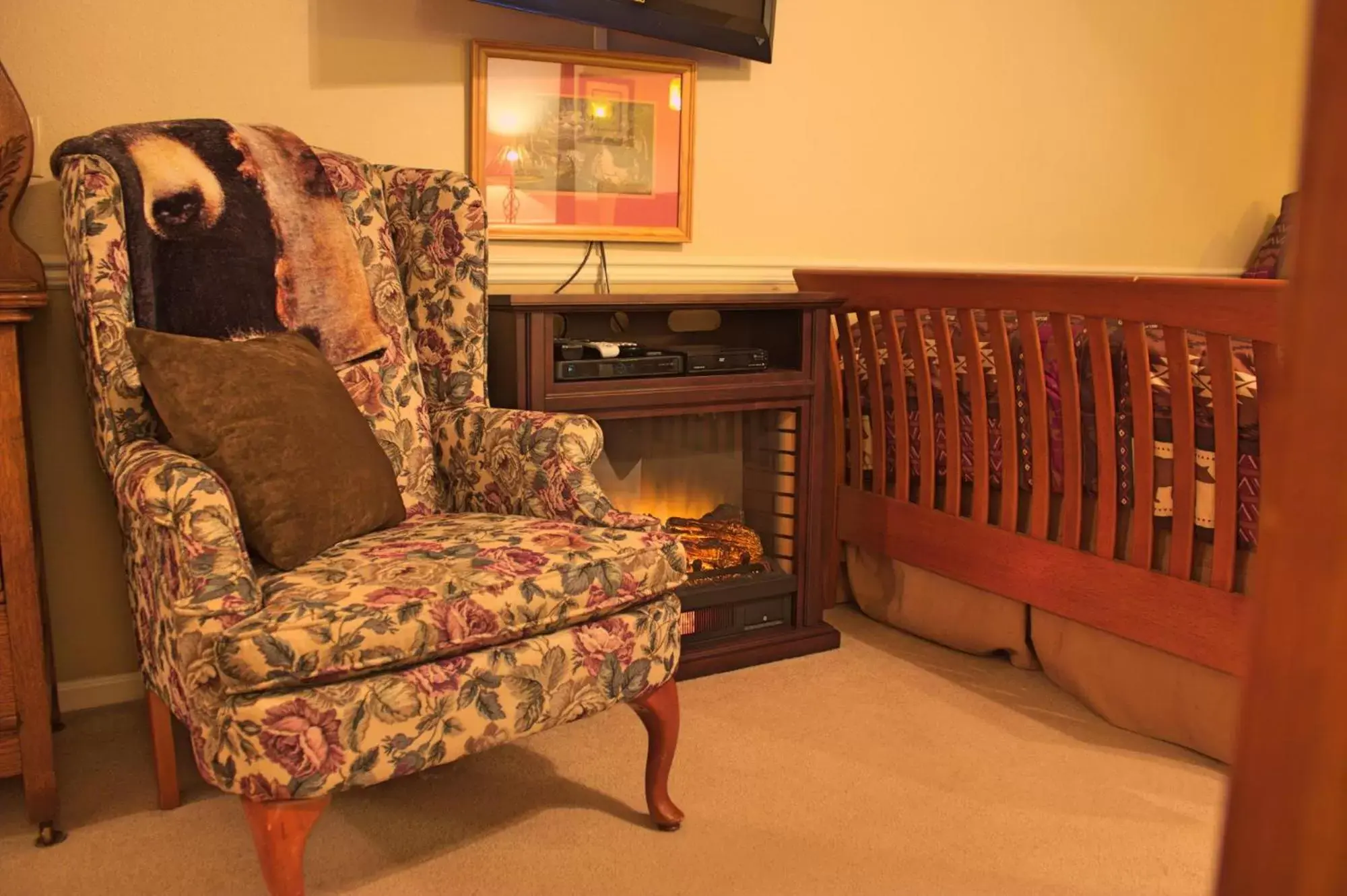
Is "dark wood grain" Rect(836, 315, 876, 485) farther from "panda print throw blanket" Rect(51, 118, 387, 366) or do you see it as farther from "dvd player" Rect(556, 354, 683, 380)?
"panda print throw blanket" Rect(51, 118, 387, 366)

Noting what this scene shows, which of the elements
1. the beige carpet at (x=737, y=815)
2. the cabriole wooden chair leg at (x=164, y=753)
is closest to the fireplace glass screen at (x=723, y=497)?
the beige carpet at (x=737, y=815)

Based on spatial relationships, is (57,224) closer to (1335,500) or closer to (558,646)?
(558,646)

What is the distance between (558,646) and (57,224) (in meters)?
1.40

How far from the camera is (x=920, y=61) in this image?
129 inches

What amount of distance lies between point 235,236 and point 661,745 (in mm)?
1160

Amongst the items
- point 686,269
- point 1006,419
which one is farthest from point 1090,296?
point 686,269

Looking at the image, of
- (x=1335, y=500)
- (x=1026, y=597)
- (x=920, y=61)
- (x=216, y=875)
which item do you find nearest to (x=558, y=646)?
(x=216, y=875)

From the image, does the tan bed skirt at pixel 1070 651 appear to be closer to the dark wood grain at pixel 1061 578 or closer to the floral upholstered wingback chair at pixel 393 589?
the dark wood grain at pixel 1061 578

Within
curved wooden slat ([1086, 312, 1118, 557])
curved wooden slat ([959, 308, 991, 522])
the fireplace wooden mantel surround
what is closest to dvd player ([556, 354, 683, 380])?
the fireplace wooden mantel surround

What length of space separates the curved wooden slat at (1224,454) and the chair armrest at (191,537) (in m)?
1.67

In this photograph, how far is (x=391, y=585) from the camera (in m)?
1.52

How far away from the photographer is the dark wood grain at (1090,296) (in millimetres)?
1918

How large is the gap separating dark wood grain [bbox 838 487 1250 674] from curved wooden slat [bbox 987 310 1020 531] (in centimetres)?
6

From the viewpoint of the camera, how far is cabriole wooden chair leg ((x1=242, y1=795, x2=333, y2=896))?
1426 mm
